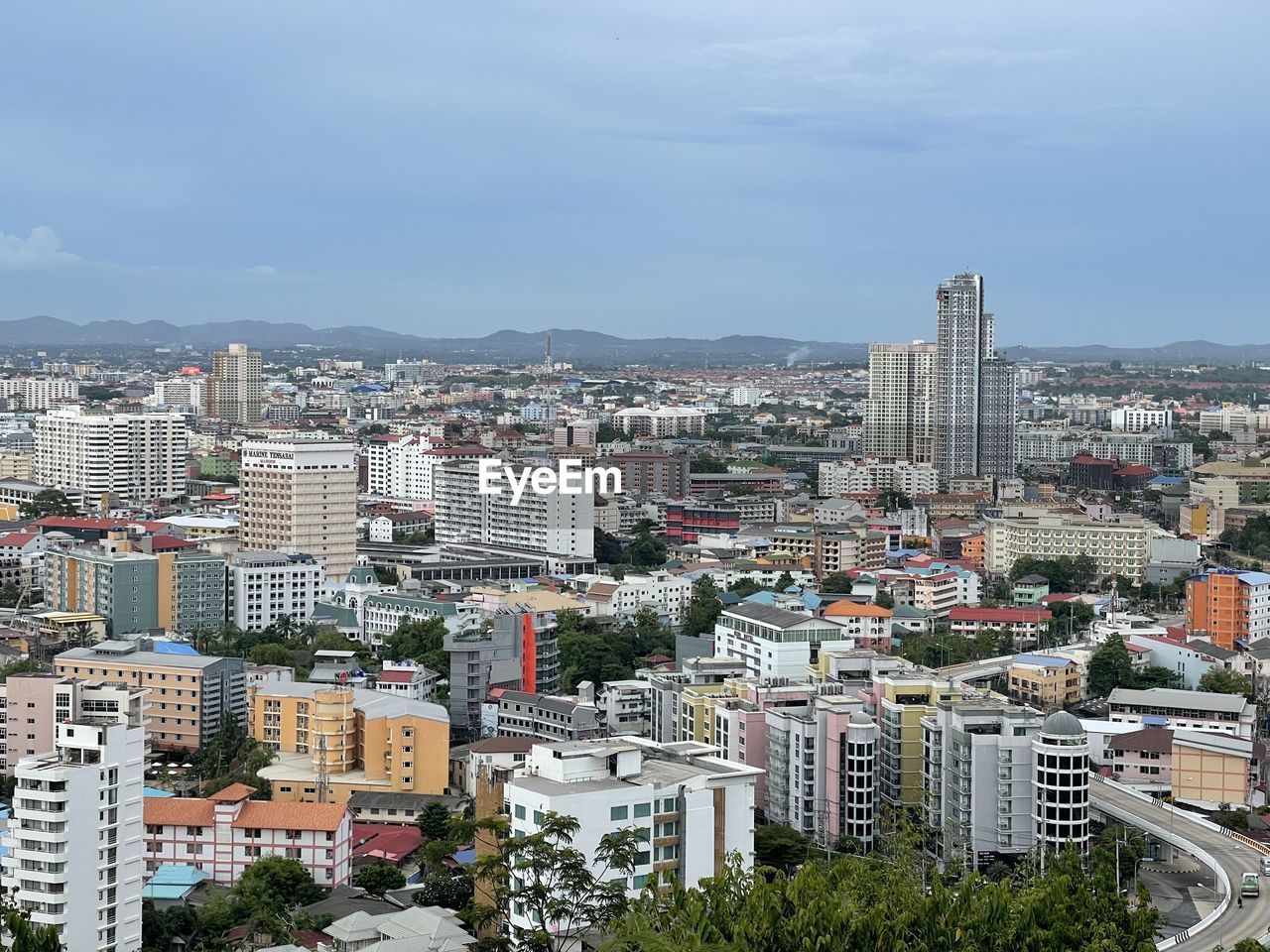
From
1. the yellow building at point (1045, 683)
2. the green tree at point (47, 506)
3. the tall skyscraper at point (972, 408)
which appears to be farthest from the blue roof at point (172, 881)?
the tall skyscraper at point (972, 408)

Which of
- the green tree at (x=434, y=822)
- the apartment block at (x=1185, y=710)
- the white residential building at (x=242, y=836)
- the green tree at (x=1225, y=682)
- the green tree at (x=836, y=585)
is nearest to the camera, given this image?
A: the white residential building at (x=242, y=836)

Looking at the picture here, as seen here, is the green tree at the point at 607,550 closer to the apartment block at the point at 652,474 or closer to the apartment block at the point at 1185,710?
the apartment block at the point at 652,474

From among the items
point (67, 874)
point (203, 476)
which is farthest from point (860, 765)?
point (203, 476)

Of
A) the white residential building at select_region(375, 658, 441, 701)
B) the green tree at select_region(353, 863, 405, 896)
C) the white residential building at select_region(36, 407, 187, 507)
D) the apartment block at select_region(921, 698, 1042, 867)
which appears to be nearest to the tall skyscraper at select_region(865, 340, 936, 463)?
the white residential building at select_region(36, 407, 187, 507)

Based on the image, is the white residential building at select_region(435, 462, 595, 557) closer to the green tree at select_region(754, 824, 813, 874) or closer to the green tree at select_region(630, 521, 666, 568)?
the green tree at select_region(630, 521, 666, 568)

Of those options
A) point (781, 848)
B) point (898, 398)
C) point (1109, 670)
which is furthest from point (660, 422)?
point (781, 848)

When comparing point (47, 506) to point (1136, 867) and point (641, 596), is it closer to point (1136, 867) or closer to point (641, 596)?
point (641, 596)

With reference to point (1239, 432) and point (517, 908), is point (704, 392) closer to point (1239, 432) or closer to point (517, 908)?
point (1239, 432)
